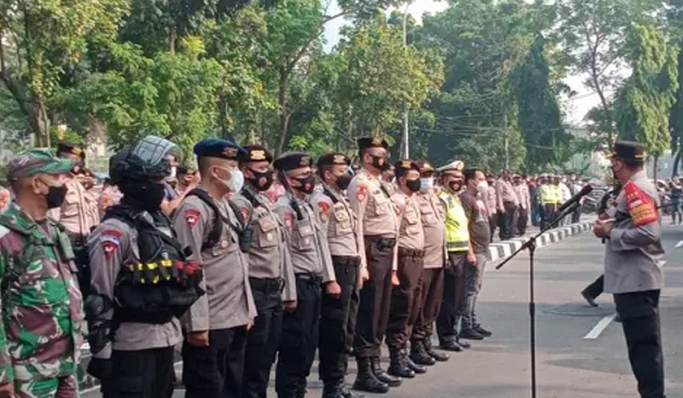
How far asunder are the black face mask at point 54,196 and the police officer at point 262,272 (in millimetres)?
1662

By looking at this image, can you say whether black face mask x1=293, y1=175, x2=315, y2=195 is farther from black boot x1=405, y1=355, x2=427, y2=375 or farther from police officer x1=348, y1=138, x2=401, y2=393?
black boot x1=405, y1=355, x2=427, y2=375

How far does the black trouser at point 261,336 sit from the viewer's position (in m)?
5.90

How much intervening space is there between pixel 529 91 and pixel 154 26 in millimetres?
30110

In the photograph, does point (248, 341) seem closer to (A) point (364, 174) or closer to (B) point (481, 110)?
(A) point (364, 174)

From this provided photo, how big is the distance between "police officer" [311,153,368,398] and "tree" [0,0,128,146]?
7.62 meters

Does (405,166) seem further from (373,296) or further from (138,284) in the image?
(138,284)

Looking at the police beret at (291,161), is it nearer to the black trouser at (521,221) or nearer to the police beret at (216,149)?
the police beret at (216,149)

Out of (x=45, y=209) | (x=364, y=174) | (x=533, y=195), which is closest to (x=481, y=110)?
(x=533, y=195)

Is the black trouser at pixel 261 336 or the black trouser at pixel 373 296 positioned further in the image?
the black trouser at pixel 373 296

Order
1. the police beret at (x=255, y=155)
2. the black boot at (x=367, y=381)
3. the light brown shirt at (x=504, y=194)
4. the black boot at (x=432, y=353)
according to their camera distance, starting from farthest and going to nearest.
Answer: the light brown shirt at (x=504, y=194)
the black boot at (x=432, y=353)
the black boot at (x=367, y=381)
the police beret at (x=255, y=155)

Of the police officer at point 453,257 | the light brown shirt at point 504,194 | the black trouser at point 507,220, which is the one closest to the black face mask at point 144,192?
the police officer at point 453,257

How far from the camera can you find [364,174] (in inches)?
304

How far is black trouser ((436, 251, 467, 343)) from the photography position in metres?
9.27

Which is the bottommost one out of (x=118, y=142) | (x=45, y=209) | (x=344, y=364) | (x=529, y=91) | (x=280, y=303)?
(x=344, y=364)
